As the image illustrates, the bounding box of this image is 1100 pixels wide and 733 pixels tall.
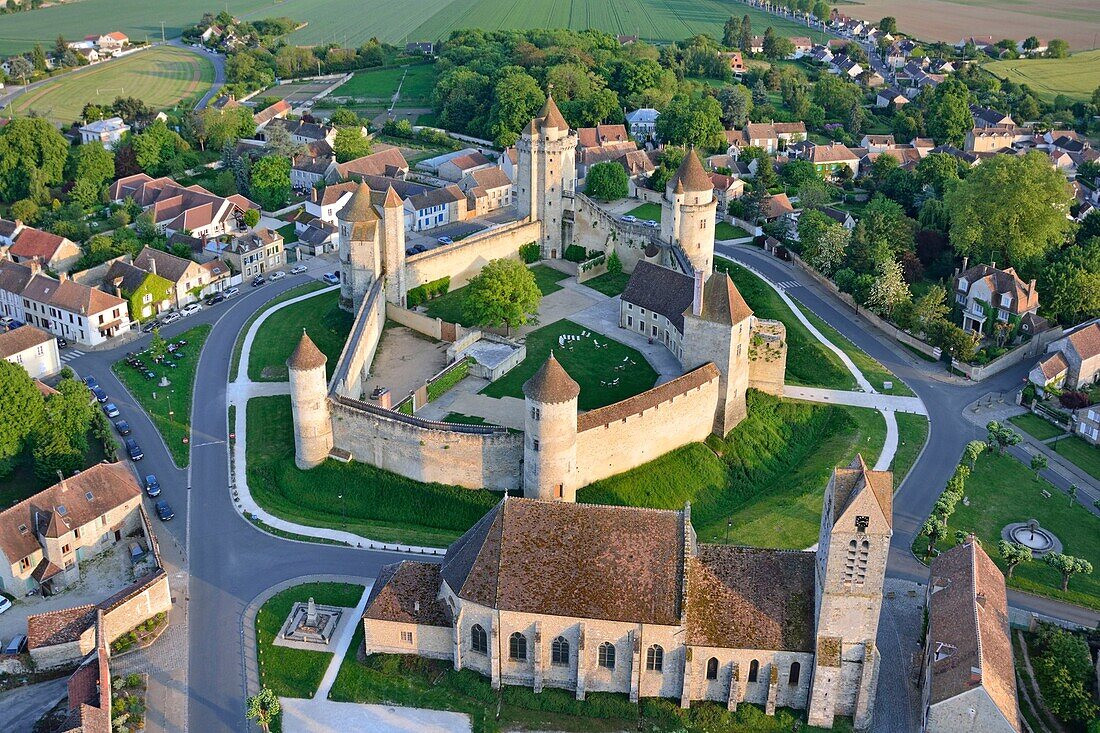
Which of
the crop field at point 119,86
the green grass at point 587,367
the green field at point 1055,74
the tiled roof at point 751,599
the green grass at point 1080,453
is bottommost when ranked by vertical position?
the green grass at point 1080,453

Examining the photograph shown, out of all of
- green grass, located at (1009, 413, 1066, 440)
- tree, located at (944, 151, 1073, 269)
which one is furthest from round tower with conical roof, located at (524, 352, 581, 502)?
tree, located at (944, 151, 1073, 269)

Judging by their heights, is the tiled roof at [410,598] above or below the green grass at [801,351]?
above

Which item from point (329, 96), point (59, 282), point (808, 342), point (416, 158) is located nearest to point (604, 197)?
point (416, 158)

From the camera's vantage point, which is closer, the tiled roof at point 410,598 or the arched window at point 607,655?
the arched window at point 607,655

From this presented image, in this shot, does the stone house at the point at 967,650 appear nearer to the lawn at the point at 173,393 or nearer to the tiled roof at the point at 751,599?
the tiled roof at the point at 751,599

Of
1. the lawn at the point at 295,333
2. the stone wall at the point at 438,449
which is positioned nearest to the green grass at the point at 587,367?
the stone wall at the point at 438,449

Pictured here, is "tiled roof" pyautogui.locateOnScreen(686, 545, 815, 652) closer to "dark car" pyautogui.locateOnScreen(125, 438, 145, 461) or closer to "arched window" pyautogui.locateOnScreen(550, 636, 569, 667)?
"arched window" pyautogui.locateOnScreen(550, 636, 569, 667)

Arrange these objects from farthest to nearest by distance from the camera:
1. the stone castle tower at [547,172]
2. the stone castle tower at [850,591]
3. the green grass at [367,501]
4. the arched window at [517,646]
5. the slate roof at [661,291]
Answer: the stone castle tower at [547,172]
the slate roof at [661,291]
the green grass at [367,501]
the arched window at [517,646]
the stone castle tower at [850,591]

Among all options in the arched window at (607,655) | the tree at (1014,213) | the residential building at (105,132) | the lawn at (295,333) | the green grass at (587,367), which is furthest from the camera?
the residential building at (105,132)
